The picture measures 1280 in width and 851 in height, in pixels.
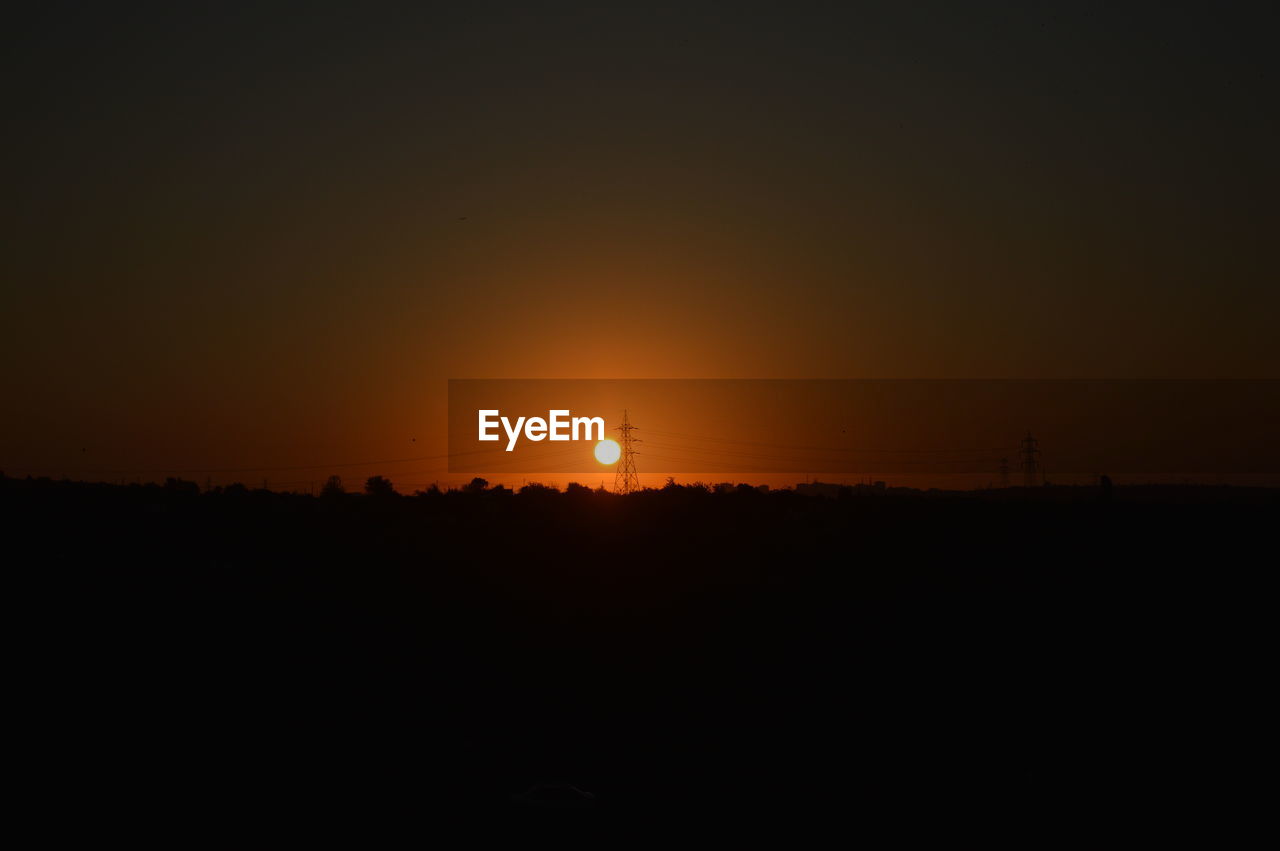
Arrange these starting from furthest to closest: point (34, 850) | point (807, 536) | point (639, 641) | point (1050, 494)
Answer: point (1050, 494), point (807, 536), point (639, 641), point (34, 850)

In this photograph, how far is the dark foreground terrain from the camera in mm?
24469

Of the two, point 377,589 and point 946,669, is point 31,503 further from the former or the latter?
point 946,669

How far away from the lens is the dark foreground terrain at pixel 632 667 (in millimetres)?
24469

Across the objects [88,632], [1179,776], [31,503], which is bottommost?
[1179,776]

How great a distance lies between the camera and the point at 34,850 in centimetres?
2002

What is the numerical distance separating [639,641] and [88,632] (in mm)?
15928

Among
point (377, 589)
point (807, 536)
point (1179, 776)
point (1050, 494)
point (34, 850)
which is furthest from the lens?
point (1050, 494)

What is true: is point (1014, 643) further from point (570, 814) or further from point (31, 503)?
point (31, 503)

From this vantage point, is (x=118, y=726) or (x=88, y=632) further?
(x=88, y=632)

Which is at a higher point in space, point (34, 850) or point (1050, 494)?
point (1050, 494)

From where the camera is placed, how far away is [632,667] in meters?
36.5

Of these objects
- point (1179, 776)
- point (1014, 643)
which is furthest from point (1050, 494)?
point (1179, 776)

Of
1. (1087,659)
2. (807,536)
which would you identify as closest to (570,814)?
(1087,659)

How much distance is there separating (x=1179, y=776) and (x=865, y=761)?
6630 mm
